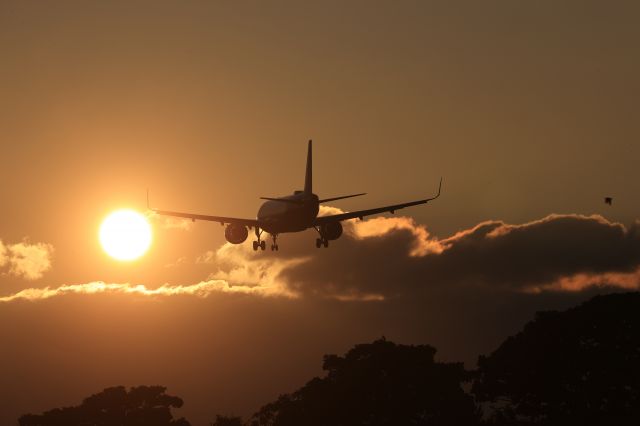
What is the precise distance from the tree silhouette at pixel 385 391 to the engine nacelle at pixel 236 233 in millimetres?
24085

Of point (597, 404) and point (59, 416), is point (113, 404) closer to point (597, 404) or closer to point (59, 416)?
point (59, 416)

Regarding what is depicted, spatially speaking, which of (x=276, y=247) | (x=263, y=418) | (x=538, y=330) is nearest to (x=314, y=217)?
(x=276, y=247)

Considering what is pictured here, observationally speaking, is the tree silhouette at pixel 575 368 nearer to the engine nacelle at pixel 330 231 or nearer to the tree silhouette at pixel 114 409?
the engine nacelle at pixel 330 231

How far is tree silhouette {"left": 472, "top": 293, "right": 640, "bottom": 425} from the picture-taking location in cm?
11394

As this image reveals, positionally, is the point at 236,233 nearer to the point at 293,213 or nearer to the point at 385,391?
the point at 293,213

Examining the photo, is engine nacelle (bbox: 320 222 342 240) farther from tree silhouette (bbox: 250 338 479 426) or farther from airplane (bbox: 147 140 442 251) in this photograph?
tree silhouette (bbox: 250 338 479 426)

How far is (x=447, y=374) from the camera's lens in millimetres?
146500

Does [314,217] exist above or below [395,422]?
above

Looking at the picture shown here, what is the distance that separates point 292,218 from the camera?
131125 mm

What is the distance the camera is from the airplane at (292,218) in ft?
428

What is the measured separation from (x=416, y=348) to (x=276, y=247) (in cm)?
2914

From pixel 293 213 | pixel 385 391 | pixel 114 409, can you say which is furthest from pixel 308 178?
pixel 114 409

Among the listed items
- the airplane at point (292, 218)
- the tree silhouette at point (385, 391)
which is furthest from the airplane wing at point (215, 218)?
the tree silhouette at point (385, 391)

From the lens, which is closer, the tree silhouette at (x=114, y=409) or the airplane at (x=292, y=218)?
the airplane at (x=292, y=218)
